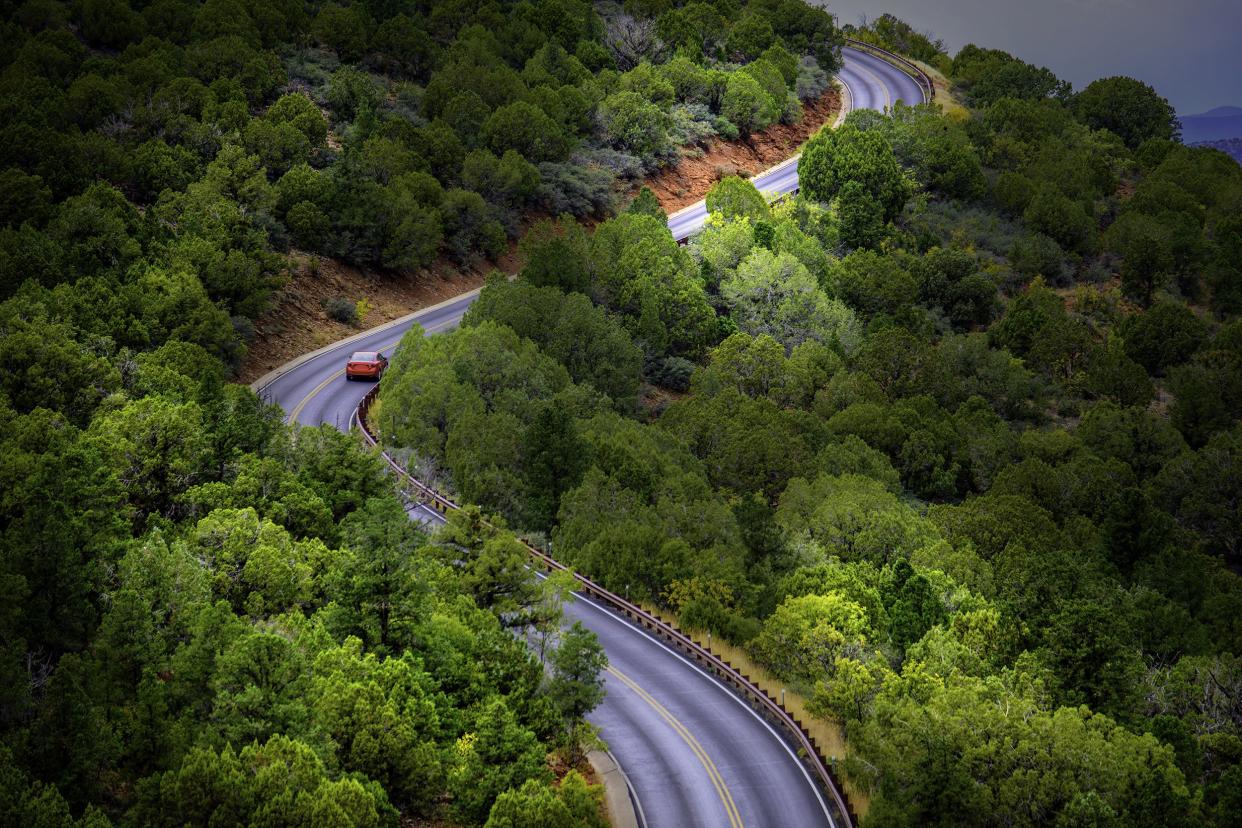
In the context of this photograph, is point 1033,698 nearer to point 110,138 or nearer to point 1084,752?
point 1084,752

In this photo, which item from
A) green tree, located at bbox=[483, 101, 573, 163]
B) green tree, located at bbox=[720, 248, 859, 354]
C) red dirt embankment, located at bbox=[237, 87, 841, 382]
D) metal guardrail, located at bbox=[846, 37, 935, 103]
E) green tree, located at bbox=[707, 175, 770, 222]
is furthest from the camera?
metal guardrail, located at bbox=[846, 37, 935, 103]

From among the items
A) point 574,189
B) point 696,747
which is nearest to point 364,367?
point 574,189

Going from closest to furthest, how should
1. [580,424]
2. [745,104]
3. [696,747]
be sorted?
[696,747] → [580,424] → [745,104]

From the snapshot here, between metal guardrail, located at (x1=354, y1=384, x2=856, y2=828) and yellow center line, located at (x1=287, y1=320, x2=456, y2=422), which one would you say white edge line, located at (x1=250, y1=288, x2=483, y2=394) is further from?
metal guardrail, located at (x1=354, y1=384, x2=856, y2=828)

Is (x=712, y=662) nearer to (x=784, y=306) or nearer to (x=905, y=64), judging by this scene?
(x=784, y=306)

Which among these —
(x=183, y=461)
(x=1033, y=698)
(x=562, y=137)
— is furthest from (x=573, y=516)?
(x=562, y=137)

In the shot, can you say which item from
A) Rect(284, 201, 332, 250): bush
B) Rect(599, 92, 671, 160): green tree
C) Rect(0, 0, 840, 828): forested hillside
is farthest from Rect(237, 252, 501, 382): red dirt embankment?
Rect(599, 92, 671, 160): green tree
